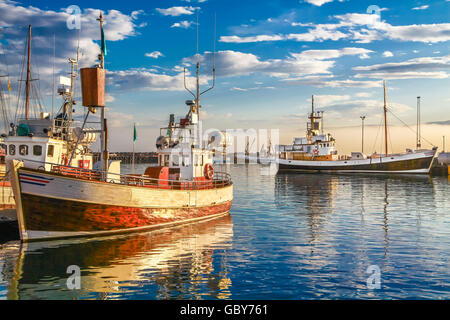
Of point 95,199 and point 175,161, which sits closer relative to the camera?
point 95,199

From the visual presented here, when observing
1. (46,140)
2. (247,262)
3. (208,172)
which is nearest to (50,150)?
(46,140)

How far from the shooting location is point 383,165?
78.1 m

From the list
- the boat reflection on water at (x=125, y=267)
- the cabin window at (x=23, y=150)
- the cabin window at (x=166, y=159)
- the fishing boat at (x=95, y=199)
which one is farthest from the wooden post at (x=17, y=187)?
the cabin window at (x=166, y=159)

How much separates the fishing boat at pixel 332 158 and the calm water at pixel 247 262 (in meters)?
58.4

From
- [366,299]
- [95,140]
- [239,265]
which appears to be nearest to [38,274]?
[239,265]

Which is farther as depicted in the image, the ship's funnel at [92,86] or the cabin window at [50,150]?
the cabin window at [50,150]

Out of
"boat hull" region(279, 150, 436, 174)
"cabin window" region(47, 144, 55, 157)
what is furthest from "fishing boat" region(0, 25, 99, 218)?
"boat hull" region(279, 150, 436, 174)

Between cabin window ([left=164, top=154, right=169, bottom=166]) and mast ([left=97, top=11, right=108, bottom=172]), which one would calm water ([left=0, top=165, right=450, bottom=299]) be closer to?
mast ([left=97, top=11, right=108, bottom=172])

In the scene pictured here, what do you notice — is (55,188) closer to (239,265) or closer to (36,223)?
(36,223)

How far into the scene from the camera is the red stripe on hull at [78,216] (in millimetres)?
16453

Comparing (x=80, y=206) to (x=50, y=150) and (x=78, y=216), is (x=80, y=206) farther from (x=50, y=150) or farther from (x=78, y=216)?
(x=50, y=150)

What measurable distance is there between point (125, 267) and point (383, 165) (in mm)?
75181

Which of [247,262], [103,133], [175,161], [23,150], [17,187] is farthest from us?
[175,161]

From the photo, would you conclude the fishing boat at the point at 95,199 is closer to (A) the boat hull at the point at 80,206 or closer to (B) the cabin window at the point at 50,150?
(A) the boat hull at the point at 80,206
